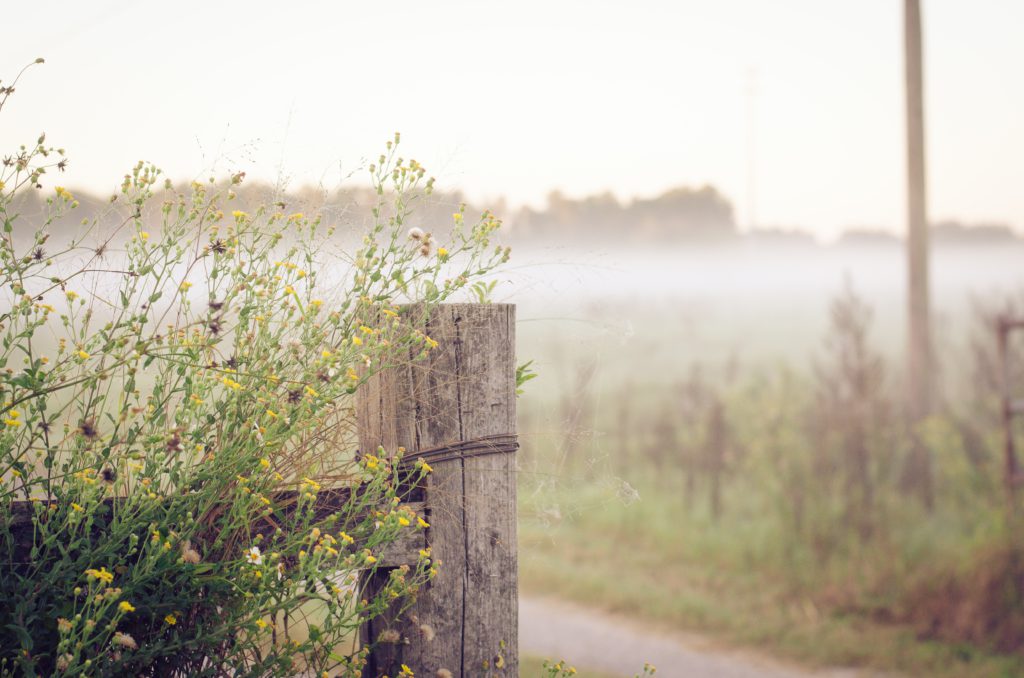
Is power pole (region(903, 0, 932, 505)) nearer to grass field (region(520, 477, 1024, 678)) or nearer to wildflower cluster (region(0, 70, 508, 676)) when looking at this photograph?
grass field (region(520, 477, 1024, 678))

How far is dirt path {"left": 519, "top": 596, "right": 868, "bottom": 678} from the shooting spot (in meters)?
5.74

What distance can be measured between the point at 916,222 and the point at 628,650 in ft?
16.4

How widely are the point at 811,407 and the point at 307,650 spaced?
6.64 m

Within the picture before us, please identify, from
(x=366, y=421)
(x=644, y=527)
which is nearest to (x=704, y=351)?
(x=644, y=527)

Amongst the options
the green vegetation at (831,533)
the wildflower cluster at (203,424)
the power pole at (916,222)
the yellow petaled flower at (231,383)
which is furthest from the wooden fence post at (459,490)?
the power pole at (916,222)

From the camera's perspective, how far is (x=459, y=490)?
2.28 metres

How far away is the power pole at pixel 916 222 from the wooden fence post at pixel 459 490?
7.09 metres

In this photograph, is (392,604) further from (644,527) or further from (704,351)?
(704,351)

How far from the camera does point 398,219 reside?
7.25 ft

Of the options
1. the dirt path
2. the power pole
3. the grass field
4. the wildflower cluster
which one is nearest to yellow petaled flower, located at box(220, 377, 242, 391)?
the wildflower cluster

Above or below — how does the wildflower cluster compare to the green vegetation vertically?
above

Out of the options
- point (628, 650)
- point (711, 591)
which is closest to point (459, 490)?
point (628, 650)

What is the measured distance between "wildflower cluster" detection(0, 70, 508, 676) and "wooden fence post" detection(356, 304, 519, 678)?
0.07 metres

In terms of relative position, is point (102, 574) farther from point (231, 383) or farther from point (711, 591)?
point (711, 591)
